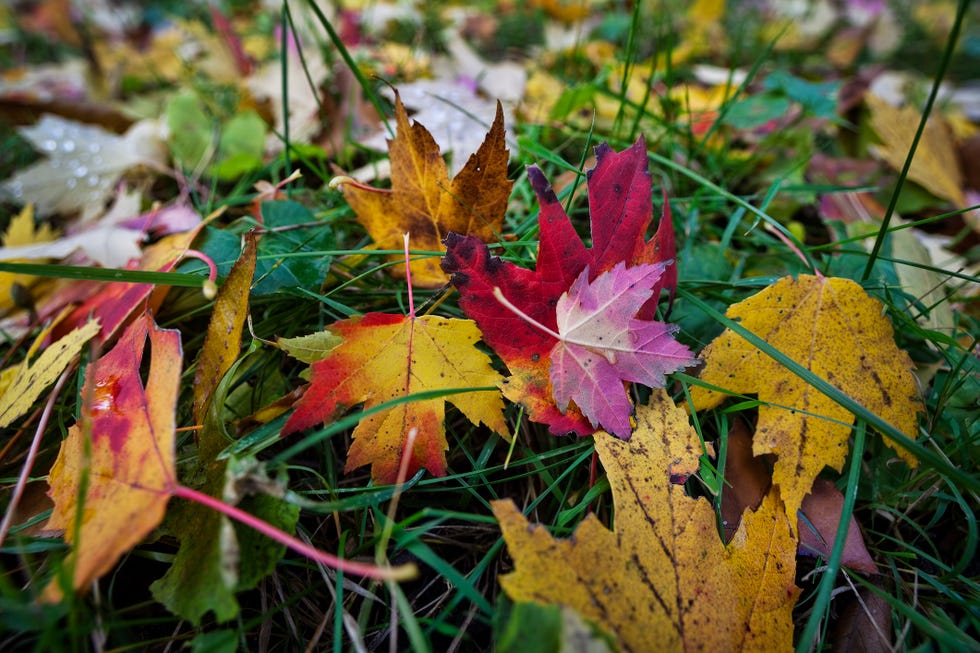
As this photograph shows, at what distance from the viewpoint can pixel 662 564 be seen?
0.53 m

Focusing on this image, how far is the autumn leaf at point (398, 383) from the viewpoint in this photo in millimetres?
602

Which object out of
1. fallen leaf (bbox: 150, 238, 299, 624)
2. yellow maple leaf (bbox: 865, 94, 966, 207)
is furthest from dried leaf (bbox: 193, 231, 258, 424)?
yellow maple leaf (bbox: 865, 94, 966, 207)

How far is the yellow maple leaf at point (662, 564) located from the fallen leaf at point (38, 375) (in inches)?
23.8

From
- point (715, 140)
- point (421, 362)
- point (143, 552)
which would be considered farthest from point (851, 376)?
point (143, 552)

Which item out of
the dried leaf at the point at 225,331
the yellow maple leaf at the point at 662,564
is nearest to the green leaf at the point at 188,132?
the dried leaf at the point at 225,331

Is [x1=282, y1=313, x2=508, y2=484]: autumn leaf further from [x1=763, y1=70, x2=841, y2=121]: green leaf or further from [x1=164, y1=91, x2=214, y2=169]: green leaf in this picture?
[x1=763, y1=70, x2=841, y2=121]: green leaf

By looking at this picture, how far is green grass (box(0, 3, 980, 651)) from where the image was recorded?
20.6 inches

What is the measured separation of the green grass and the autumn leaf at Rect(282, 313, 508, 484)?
0.03 meters

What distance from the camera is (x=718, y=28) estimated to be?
2295 millimetres

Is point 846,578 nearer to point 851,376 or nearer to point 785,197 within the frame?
point 851,376

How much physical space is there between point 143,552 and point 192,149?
101cm

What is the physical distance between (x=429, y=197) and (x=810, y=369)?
1.90 feet

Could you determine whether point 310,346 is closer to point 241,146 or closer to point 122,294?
point 122,294

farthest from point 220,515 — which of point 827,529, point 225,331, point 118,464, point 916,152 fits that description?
point 916,152
